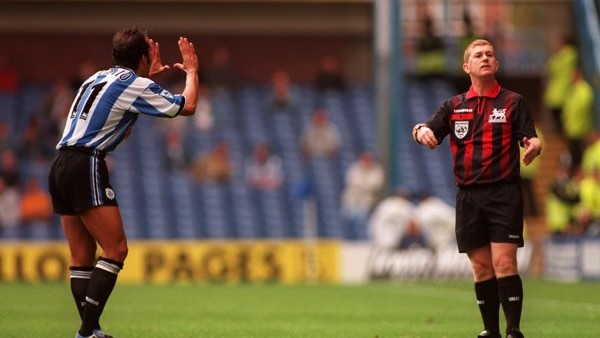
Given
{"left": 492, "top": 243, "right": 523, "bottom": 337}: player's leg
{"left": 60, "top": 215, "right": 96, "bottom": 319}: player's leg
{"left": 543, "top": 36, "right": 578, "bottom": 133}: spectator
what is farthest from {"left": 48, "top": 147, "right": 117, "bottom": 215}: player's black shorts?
{"left": 543, "top": 36, "right": 578, "bottom": 133}: spectator

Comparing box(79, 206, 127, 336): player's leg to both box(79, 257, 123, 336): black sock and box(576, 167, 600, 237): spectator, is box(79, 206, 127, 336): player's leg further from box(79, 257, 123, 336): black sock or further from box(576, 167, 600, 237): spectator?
box(576, 167, 600, 237): spectator

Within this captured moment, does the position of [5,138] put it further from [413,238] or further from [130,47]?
[130,47]

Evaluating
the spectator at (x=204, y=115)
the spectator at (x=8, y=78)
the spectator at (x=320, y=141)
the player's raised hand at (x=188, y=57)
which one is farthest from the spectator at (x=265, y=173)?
the player's raised hand at (x=188, y=57)

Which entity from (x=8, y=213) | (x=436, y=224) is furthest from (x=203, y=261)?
(x=8, y=213)

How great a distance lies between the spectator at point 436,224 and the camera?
2775 cm

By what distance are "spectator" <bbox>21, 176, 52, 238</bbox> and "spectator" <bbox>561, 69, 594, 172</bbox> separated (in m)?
11.2

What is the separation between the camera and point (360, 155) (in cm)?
3488

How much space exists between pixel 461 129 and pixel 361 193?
21.2 metres

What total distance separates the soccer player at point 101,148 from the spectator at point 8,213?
20344 mm

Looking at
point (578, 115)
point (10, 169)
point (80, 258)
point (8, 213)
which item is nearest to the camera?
point (80, 258)

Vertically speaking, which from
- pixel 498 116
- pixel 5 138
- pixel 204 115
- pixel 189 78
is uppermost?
pixel 189 78

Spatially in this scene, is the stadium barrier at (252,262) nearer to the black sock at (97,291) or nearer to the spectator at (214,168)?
the spectator at (214,168)

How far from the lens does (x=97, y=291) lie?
34.7ft

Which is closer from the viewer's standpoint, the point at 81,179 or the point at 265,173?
the point at 81,179
